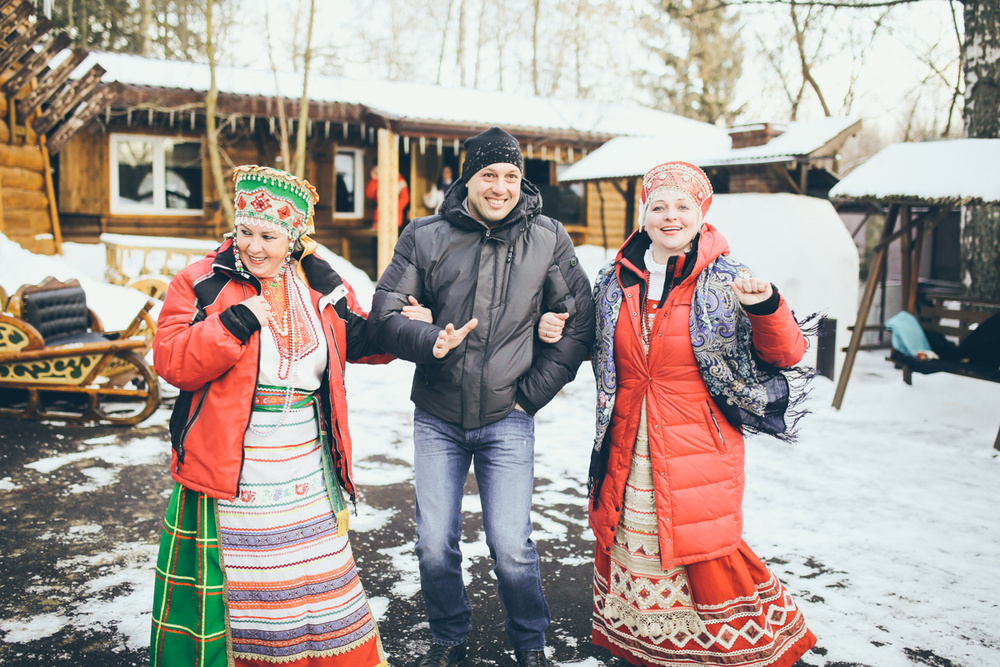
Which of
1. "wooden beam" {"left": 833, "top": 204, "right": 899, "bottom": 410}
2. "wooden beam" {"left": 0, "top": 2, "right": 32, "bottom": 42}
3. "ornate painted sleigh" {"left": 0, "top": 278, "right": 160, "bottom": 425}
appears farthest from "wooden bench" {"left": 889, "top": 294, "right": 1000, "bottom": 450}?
"wooden beam" {"left": 0, "top": 2, "right": 32, "bottom": 42}

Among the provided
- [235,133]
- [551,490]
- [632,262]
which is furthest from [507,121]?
[632,262]

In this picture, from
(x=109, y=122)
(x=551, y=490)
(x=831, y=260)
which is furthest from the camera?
(x=109, y=122)

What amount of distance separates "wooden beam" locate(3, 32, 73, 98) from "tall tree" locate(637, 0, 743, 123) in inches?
730

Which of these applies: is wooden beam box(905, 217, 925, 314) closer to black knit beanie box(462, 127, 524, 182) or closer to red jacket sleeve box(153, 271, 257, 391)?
black knit beanie box(462, 127, 524, 182)

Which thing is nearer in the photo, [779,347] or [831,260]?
[779,347]

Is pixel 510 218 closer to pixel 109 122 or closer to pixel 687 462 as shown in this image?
pixel 687 462

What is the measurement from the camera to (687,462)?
2.56m

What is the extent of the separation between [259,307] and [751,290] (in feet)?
5.17

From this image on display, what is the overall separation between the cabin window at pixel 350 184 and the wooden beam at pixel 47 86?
202 inches

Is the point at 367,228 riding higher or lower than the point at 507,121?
lower

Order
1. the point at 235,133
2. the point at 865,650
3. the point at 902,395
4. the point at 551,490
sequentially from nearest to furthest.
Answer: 1. the point at 865,650
2. the point at 551,490
3. the point at 902,395
4. the point at 235,133

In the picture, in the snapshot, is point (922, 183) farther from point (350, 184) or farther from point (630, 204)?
point (350, 184)

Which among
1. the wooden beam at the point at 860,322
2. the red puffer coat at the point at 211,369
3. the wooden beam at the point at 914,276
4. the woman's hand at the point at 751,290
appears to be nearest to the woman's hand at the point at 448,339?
the red puffer coat at the point at 211,369

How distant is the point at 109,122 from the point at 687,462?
1278cm
